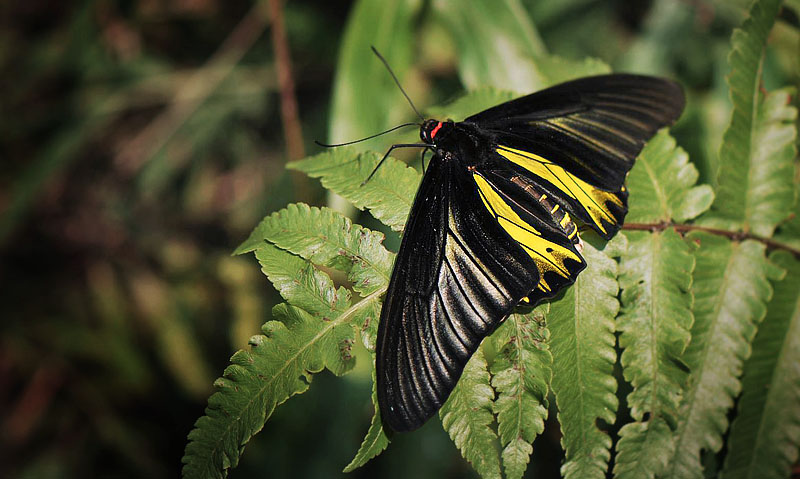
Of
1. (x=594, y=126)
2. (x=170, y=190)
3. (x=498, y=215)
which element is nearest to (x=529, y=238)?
(x=498, y=215)

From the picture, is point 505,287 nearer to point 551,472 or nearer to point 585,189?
point 585,189

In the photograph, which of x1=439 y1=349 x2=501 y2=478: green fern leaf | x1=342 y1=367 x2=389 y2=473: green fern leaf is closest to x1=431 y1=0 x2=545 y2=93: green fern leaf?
x1=439 y1=349 x2=501 y2=478: green fern leaf

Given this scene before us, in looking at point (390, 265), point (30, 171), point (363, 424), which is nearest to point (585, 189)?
point (390, 265)

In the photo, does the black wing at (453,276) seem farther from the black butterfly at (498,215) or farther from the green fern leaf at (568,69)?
the green fern leaf at (568,69)

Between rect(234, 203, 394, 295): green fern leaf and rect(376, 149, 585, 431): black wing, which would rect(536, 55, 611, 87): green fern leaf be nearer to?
rect(376, 149, 585, 431): black wing

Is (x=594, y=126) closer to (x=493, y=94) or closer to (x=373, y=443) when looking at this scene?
(x=493, y=94)

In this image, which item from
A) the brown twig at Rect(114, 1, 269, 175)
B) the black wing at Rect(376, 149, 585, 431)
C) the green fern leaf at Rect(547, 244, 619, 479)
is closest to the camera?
the black wing at Rect(376, 149, 585, 431)
